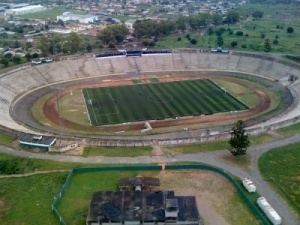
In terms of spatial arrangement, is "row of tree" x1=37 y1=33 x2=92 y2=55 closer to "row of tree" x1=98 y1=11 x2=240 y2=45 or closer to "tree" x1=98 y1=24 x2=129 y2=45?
"tree" x1=98 y1=24 x2=129 y2=45

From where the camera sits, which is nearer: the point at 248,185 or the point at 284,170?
the point at 248,185

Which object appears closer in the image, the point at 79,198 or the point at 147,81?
the point at 79,198

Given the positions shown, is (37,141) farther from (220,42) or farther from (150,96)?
(220,42)

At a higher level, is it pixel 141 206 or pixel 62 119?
pixel 141 206

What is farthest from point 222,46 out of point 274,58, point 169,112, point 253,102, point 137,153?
point 137,153

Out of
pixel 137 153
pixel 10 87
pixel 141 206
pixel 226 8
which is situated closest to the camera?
pixel 141 206

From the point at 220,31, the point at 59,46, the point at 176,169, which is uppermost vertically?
the point at 176,169

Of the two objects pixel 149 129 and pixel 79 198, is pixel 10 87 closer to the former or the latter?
pixel 149 129

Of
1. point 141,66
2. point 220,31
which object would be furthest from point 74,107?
point 220,31
